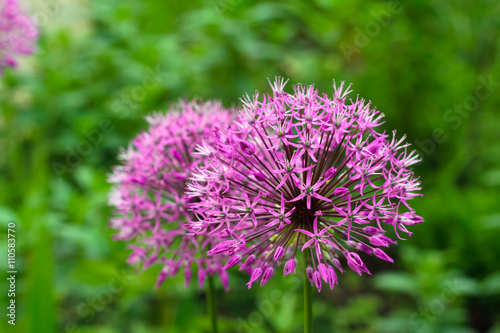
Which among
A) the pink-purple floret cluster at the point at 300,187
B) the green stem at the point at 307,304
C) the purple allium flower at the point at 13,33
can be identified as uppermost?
the purple allium flower at the point at 13,33

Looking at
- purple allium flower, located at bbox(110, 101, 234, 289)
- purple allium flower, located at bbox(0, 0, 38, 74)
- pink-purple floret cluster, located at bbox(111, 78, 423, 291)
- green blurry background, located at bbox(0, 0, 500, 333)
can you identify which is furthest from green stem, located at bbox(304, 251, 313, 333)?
purple allium flower, located at bbox(0, 0, 38, 74)

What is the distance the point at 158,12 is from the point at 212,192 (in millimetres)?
4754

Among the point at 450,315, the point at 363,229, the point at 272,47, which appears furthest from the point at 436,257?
the point at 272,47

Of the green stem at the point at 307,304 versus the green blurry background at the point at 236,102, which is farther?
the green blurry background at the point at 236,102

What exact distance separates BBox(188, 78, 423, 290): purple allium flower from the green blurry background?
1209mm

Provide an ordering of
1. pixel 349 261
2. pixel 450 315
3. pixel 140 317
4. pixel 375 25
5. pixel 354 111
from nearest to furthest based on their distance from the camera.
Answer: pixel 349 261
pixel 354 111
pixel 450 315
pixel 140 317
pixel 375 25

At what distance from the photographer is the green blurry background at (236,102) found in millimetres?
2971

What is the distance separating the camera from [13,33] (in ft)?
9.97

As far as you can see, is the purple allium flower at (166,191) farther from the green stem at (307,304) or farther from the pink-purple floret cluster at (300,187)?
the green stem at (307,304)

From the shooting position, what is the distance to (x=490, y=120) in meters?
4.99

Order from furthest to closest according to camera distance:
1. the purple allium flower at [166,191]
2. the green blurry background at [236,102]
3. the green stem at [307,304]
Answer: the green blurry background at [236,102] → the purple allium flower at [166,191] → the green stem at [307,304]

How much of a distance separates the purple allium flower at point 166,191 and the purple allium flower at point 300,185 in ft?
0.86

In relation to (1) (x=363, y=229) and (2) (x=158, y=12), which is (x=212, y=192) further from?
(2) (x=158, y=12)

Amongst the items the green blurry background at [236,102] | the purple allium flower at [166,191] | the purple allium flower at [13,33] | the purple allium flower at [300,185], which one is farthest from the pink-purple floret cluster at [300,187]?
the purple allium flower at [13,33]
